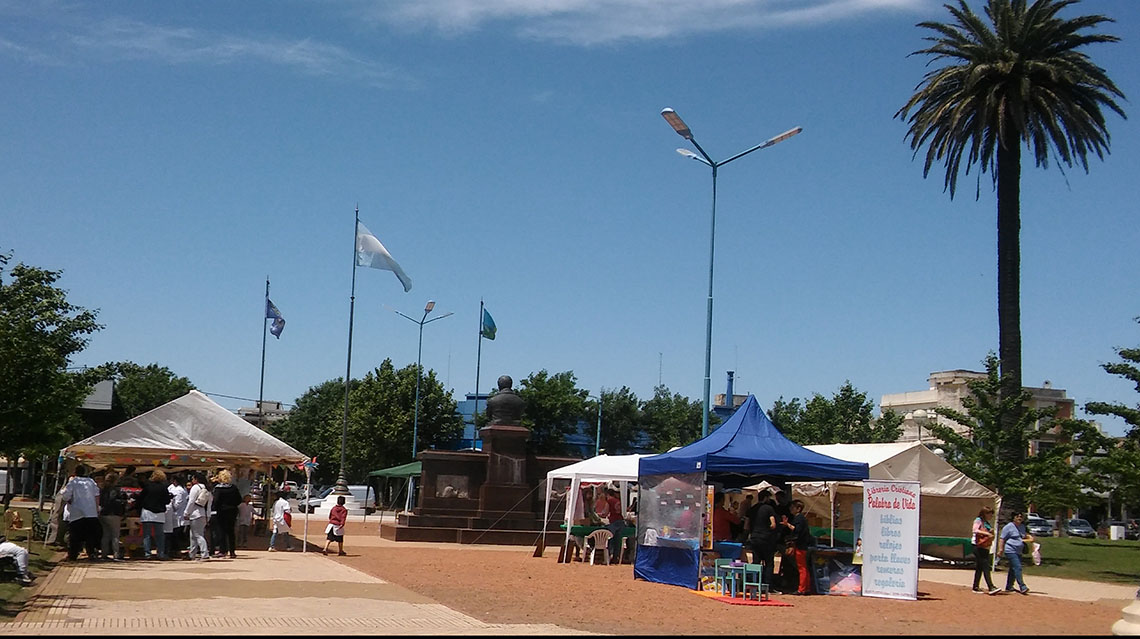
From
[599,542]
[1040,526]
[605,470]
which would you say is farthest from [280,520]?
[1040,526]

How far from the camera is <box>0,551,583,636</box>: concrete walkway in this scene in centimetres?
1192

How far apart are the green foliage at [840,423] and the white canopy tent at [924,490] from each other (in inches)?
1320

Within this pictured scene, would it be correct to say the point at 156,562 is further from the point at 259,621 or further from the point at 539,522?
the point at 539,522

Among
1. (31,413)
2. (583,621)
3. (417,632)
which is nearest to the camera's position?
(417,632)

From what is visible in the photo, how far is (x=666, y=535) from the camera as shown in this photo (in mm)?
19422

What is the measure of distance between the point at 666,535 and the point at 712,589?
66.8 inches

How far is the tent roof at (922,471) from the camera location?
91.1 ft

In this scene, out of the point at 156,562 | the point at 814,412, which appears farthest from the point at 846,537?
the point at 814,412

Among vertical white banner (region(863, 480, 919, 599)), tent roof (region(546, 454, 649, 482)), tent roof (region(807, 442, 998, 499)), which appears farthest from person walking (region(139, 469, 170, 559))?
tent roof (region(807, 442, 998, 499))

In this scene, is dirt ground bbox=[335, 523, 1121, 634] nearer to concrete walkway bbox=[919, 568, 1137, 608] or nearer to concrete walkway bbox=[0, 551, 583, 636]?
concrete walkway bbox=[0, 551, 583, 636]

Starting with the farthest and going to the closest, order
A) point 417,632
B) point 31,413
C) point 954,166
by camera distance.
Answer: point 954,166
point 31,413
point 417,632

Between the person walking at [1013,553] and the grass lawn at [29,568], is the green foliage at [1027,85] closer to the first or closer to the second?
the person walking at [1013,553]

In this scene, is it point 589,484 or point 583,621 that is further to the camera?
point 589,484

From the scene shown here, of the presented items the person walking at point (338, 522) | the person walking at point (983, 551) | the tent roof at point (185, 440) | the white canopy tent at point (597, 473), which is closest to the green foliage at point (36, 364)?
the tent roof at point (185, 440)
